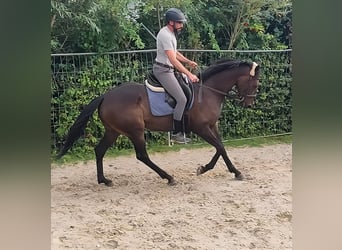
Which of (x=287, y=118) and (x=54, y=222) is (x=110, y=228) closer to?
(x=54, y=222)

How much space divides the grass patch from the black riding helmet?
541 millimetres

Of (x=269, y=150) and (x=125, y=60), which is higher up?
(x=125, y=60)

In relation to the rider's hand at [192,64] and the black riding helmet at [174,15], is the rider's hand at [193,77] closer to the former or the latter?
the rider's hand at [192,64]

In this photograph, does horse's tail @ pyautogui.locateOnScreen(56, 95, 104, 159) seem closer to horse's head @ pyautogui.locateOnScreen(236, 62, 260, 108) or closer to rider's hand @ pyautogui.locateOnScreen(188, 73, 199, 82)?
rider's hand @ pyautogui.locateOnScreen(188, 73, 199, 82)

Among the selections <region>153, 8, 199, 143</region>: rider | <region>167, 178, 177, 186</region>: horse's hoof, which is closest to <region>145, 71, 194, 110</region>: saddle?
<region>153, 8, 199, 143</region>: rider

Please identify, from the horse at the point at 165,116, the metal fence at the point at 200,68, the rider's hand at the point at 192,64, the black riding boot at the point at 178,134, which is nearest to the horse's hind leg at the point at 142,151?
the horse at the point at 165,116

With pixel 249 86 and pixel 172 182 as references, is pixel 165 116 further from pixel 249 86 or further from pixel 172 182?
pixel 249 86

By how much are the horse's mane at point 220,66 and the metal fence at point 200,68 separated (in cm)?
2

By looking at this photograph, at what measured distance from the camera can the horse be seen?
2.05 metres

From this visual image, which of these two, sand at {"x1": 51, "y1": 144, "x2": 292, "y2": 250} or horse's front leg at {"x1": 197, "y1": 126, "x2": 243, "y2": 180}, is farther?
horse's front leg at {"x1": 197, "y1": 126, "x2": 243, "y2": 180}

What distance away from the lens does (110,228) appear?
6.60ft

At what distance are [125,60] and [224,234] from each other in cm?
87
